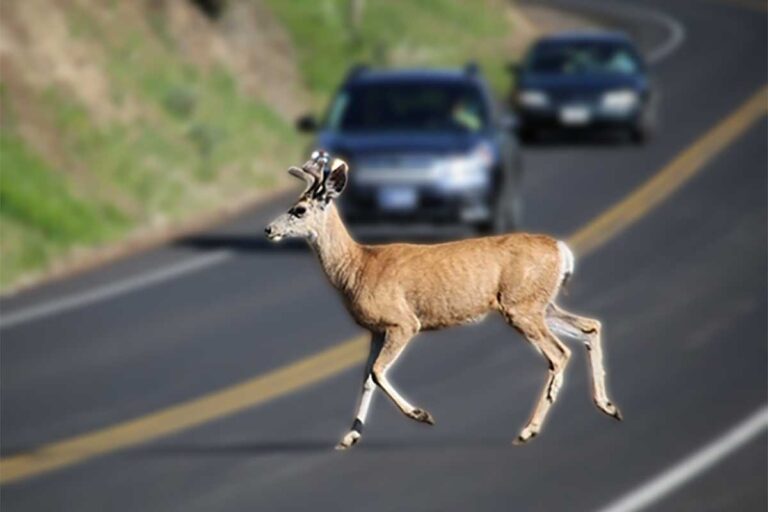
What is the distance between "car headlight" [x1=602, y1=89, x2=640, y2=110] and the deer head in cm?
4561

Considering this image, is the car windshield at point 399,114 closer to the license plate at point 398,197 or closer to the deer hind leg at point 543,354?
the license plate at point 398,197

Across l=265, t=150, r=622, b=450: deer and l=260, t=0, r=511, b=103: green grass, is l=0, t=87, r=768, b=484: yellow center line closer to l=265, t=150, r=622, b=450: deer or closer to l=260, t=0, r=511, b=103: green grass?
l=260, t=0, r=511, b=103: green grass

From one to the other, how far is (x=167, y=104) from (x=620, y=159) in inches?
413

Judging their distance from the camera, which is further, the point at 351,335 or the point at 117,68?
the point at 117,68

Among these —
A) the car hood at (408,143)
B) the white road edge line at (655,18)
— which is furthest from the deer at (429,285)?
the white road edge line at (655,18)

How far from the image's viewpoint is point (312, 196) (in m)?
3.86

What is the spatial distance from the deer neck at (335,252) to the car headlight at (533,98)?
149ft

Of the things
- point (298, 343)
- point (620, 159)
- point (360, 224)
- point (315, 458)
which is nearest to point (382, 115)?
point (360, 224)

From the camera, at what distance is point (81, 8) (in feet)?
145

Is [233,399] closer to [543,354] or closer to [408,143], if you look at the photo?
[408,143]

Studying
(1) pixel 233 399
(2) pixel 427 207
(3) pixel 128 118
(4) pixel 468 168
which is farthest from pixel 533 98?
Result: (2) pixel 427 207

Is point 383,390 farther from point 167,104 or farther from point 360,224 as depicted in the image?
point 167,104

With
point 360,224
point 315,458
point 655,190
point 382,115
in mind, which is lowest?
point 360,224

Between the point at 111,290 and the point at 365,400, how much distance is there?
1261 inches
